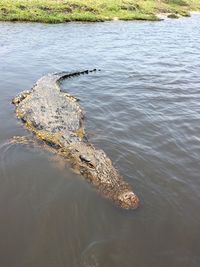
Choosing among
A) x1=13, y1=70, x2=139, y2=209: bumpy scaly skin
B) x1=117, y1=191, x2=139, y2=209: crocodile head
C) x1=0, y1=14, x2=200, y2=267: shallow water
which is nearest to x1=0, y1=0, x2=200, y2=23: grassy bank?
x1=0, y1=14, x2=200, y2=267: shallow water

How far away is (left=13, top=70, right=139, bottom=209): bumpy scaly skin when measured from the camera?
25.8 ft

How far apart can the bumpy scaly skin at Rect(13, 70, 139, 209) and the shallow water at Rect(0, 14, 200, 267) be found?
0.28 metres

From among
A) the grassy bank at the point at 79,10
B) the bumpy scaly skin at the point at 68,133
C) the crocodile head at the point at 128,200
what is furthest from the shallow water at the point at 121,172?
the grassy bank at the point at 79,10

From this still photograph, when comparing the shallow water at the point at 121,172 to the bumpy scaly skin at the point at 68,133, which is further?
the bumpy scaly skin at the point at 68,133

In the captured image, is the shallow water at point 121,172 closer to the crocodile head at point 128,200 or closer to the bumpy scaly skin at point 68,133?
the crocodile head at point 128,200

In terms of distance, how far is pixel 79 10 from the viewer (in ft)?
116

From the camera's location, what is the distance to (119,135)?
10773 millimetres

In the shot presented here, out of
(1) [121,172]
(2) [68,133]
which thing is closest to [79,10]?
(2) [68,133]

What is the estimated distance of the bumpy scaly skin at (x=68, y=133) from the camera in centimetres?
787

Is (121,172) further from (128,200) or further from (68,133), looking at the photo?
(68,133)

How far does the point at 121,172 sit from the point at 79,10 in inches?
1171

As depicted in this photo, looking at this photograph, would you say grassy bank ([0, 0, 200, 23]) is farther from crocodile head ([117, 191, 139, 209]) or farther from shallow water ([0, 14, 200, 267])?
crocodile head ([117, 191, 139, 209])

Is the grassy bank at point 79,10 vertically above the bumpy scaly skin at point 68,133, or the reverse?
the grassy bank at point 79,10

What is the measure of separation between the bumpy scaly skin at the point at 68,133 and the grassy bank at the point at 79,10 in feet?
61.0
